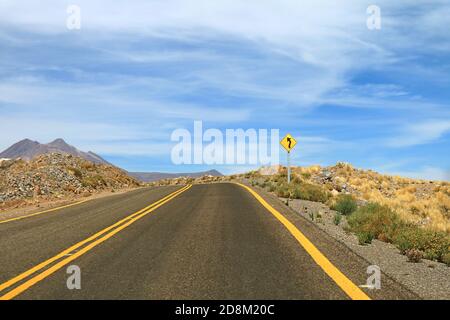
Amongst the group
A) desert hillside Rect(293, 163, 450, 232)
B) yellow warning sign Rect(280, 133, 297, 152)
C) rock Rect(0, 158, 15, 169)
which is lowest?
desert hillside Rect(293, 163, 450, 232)

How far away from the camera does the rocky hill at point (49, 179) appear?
2779cm

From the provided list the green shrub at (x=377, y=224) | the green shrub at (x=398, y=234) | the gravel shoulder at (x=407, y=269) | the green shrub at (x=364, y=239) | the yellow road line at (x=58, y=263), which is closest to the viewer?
the gravel shoulder at (x=407, y=269)

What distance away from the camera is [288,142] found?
83.6ft

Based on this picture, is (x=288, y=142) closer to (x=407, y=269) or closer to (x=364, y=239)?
(x=364, y=239)

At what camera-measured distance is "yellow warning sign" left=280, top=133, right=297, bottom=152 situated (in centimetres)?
2531

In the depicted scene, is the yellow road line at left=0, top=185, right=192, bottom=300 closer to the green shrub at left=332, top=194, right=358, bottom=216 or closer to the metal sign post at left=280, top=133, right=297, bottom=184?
the green shrub at left=332, top=194, right=358, bottom=216

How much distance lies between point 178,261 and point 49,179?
2707 cm

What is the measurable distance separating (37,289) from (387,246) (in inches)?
256

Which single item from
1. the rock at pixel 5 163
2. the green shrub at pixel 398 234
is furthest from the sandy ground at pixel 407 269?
the rock at pixel 5 163

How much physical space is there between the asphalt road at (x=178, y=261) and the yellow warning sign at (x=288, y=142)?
1341cm

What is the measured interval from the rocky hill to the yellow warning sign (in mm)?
12943

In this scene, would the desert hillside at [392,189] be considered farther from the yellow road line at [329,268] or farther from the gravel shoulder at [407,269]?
the yellow road line at [329,268]

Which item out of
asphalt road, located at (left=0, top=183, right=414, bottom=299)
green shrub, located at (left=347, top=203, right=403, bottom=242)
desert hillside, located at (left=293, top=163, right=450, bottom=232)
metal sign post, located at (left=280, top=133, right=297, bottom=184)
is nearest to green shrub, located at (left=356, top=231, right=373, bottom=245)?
green shrub, located at (left=347, top=203, right=403, bottom=242)

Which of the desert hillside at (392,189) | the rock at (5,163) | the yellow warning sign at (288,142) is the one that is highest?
the yellow warning sign at (288,142)
